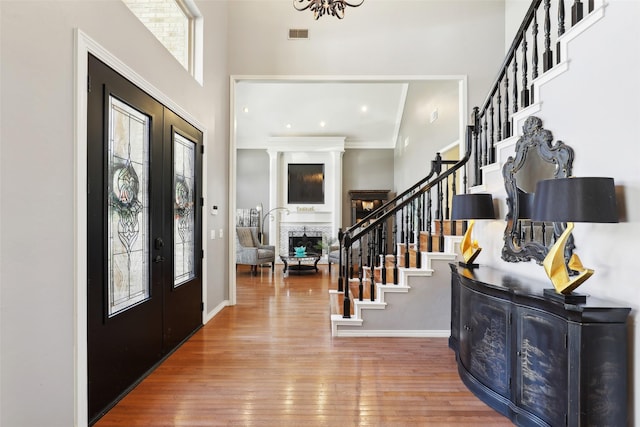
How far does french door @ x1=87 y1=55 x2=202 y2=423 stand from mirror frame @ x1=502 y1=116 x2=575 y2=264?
2.95m

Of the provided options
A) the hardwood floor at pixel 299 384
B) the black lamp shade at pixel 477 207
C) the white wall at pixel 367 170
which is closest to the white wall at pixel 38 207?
the hardwood floor at pixel 299 384

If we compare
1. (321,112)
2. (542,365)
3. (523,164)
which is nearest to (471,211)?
(523,164)

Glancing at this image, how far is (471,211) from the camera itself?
113 inches

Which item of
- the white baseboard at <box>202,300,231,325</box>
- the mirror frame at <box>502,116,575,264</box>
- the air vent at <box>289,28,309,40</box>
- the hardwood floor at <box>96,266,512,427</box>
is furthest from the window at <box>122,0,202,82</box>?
the mirror frame at <box>502,116,575,264</box>

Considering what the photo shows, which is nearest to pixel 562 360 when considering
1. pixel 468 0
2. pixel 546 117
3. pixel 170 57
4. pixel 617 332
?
pixel 617 332

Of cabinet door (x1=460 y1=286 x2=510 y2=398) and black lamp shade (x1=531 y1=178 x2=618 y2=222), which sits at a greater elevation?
black lamp shade (x1=531 y1=178 x2=618 y2=222)

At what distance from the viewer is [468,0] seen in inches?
183

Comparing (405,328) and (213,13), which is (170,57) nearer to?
(213,13)

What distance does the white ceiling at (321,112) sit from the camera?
8117 millimetres

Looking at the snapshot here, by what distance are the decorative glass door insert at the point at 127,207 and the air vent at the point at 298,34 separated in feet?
9.13

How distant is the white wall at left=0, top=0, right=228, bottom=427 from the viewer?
1537mm

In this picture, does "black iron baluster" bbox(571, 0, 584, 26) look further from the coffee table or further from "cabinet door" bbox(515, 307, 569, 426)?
the coffee table

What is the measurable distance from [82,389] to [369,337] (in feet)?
8.47

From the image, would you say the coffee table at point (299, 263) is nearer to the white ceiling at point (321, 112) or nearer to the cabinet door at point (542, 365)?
the white ceiling at point (321, 112)
